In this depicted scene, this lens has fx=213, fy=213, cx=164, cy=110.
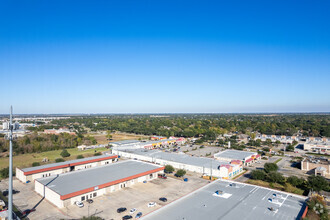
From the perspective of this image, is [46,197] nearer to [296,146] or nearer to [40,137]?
[40,137]

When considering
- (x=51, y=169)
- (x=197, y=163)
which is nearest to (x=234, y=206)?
(x=197, y=163)

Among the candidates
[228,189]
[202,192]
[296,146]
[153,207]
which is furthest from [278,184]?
[296,146]

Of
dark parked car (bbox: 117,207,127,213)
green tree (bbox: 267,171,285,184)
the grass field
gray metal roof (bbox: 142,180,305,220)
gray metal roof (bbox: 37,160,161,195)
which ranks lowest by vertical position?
the grass field

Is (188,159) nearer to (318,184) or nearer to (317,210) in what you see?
(318,184)

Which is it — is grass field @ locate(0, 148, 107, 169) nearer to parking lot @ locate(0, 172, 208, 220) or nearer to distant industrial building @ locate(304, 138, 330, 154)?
parking lot @ locate(0, 172, 208, 220)

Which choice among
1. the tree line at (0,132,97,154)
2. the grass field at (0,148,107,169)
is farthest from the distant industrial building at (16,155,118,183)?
the tree line at (0,132,97,154)

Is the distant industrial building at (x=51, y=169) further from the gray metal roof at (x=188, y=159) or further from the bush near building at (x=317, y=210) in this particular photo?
the bush near building at (x=317, y=210)
